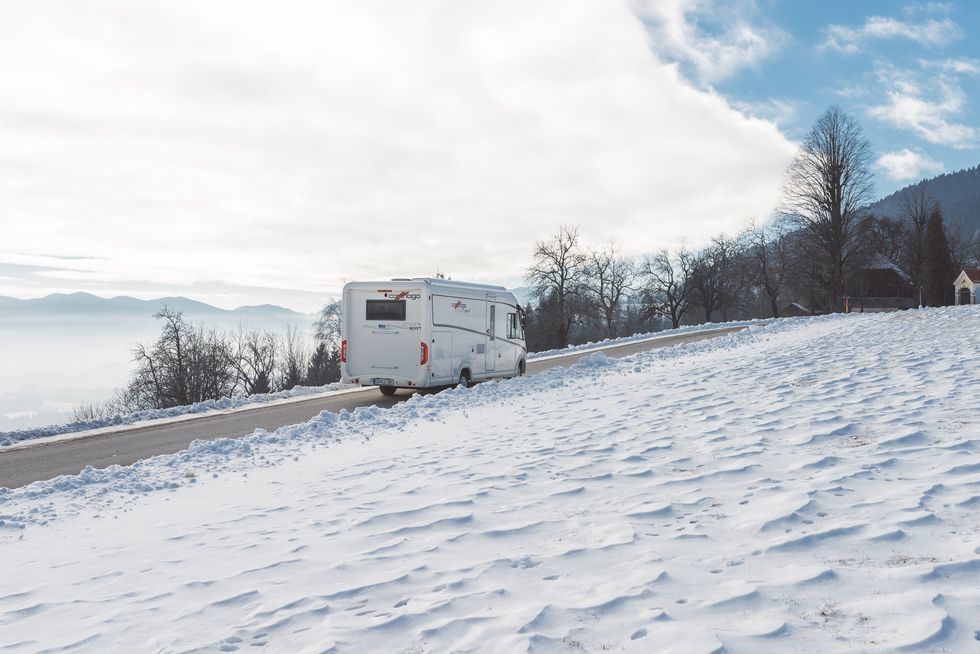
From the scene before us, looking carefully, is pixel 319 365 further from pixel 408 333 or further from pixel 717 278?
pixel 408 333

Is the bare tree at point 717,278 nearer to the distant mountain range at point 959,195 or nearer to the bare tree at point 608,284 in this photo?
the bare tree at point 608,284

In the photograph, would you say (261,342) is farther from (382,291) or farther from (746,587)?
(746,587)

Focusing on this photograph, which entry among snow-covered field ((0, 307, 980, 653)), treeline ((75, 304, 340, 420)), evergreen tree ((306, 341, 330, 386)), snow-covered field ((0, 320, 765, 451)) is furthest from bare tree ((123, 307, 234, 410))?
snow-covered field ((0, 307, 980, 653))

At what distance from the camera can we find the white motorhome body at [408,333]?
1670 centimetres

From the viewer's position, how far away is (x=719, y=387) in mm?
11258

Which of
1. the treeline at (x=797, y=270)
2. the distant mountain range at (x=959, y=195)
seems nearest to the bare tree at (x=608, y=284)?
the treeline at (x=797, y=270)

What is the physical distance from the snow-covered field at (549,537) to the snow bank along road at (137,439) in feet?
6.09

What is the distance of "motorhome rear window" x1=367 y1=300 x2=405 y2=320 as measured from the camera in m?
16.9

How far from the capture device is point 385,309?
17.1 metres

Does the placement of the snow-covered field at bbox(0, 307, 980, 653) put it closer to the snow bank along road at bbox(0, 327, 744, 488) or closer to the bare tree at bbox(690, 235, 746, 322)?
the snow bank along road at bbox(0, 327, 744, 488)

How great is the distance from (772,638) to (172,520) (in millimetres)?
5653

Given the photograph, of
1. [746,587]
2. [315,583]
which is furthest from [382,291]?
[746,587]

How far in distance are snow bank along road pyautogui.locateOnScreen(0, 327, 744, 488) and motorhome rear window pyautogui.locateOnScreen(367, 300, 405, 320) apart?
227cm

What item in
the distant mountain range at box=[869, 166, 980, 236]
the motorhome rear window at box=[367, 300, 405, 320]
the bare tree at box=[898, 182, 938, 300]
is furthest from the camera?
the distant mountain range at box=[869, 166, 980, 236]
